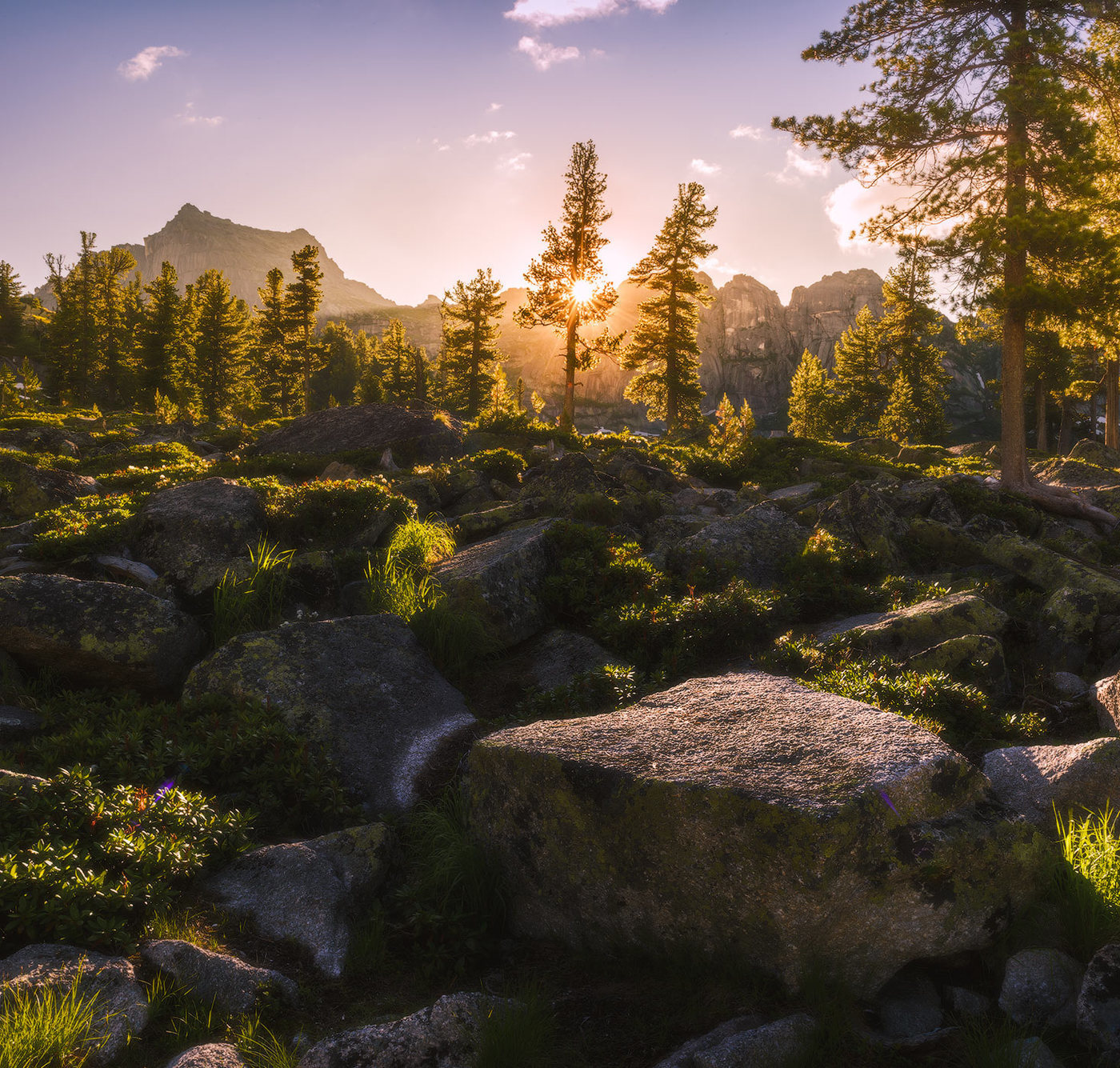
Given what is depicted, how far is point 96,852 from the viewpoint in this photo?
14.2 feet

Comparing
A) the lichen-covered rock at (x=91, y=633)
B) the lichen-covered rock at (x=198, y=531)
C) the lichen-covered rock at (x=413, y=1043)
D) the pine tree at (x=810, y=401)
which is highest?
the pine tree at (x=810, y=401)

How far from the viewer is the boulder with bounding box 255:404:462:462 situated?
2180 centimetres

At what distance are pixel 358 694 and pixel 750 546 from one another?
7233mm

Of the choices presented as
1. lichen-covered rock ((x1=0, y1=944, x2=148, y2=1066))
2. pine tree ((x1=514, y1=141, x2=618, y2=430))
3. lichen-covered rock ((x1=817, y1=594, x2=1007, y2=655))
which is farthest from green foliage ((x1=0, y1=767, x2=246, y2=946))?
pine tree ((x1=514, y1=141, x2=618, y2=430))

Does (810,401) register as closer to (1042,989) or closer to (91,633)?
(91,633)

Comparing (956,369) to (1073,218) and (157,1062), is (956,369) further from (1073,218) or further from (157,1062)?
(157,1062)

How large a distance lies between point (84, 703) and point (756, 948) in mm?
6505

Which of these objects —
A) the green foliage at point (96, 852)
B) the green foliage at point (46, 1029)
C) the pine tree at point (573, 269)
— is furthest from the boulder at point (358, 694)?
the pine tree at point (573, 269)

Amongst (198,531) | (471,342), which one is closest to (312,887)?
(198,531)

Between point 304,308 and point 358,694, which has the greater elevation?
point 304,308

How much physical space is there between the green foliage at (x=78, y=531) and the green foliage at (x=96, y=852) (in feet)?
20.0

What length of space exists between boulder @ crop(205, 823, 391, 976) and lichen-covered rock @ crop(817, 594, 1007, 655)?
6.13m

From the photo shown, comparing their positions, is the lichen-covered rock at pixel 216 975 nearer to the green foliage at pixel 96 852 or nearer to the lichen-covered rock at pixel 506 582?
the green foliage at pixel 96 852

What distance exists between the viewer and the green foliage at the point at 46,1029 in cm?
301
